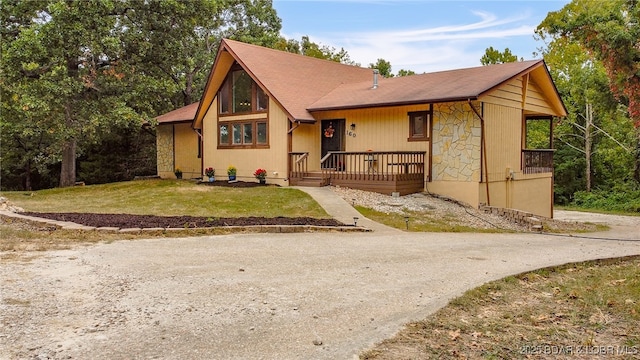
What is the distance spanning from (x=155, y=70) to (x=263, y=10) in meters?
10.1

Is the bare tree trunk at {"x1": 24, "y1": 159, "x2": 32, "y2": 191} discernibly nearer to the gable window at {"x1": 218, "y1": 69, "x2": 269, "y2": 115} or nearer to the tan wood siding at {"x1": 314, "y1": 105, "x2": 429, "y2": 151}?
the gable window at {"x1": 218, "y1": 69, "x2": 269, "y2": 115}

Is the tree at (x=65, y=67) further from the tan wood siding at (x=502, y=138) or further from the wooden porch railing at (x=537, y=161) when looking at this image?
the wooden porch railing at (x=537, y=161)

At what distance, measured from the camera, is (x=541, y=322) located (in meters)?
4.81

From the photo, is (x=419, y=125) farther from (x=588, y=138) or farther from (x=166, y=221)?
(x=588, y=138)

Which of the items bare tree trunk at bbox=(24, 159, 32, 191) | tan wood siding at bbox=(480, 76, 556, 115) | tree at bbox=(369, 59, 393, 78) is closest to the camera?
tan wood siding at bbox=(480, 76, 556, 115)

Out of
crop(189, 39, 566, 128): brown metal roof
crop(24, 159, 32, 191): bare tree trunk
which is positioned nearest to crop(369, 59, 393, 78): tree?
crop(189, 39, 566, 128): brown metal roof

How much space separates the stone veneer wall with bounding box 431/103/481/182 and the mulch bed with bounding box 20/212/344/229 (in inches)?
238

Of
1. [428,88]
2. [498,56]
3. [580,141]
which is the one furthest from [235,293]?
[498,56]

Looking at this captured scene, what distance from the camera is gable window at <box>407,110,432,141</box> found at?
16562 millimetres

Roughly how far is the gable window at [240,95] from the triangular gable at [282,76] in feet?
1.56

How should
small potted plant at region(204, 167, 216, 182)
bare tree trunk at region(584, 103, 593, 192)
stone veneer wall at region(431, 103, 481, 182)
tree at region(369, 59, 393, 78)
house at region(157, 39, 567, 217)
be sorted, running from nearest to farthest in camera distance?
stone veneer wall at region(431, 103, 481, 182)
house at region(157, 39, 567, 217)
small potted plant at region(204, 167, 216, 182)
bare tree trunk at region(584, 103, 593, 192)
tree at region(369, 59, 393, 78)

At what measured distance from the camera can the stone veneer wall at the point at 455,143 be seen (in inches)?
615

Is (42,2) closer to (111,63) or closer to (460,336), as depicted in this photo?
(111,63)

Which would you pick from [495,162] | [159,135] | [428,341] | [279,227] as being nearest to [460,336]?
[428,341]
